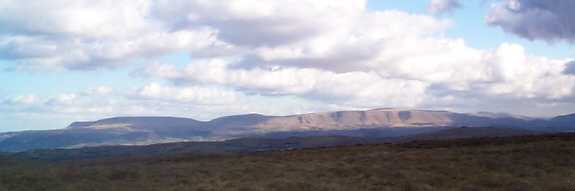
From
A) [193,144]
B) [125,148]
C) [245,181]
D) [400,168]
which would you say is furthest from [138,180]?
[125,148]

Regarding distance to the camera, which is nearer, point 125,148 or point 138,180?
point 138,180

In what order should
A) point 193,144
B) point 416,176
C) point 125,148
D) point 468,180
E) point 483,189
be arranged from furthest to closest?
point 125,148 < point 193,144 < point 416,176 < point 468,180 < point 483,189

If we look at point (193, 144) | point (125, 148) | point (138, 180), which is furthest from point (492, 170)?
point (125, 148)

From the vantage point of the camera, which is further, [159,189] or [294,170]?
[294,170]

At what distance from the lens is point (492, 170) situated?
127ft

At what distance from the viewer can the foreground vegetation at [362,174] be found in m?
34.8

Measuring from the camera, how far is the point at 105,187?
3859 centimetres

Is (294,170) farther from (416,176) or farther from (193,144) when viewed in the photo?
(193,144)

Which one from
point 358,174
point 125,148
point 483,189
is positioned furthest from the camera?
point 125,148

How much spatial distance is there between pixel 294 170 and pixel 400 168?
7733 mm

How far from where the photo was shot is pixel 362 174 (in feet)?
132

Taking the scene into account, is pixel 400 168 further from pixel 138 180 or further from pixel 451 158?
pixel 138 180

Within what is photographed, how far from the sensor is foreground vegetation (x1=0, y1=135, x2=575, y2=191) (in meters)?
34.8

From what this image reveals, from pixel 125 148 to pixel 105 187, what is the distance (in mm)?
137492
